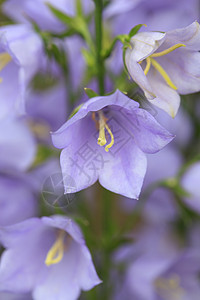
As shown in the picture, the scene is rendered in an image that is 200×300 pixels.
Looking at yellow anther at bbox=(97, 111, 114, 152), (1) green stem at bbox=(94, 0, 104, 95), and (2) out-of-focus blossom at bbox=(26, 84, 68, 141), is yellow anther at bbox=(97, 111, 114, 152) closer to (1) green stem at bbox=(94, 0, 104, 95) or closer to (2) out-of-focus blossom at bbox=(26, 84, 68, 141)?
(1) green stem at bbox=(94, 0, 104, 95)

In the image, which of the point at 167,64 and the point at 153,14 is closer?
the point at 167,64

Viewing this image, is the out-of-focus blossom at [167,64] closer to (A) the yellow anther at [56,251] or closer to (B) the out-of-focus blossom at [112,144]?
(B) the out-of-focus blossom at [112,144]

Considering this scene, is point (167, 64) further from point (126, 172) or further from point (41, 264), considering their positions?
point (41, 264)

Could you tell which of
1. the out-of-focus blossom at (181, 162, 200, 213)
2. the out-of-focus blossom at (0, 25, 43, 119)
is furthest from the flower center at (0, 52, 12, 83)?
the out-of-focus blossom at (181, 162, 200, 213)

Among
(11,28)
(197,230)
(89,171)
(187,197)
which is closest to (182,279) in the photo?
(197,230)

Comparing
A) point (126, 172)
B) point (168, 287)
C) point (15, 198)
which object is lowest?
point (168, 287)

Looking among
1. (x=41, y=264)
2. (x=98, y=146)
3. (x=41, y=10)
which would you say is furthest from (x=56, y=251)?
(x=41, y=10)

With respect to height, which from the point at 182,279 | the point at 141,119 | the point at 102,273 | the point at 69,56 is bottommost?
the point at 182,279

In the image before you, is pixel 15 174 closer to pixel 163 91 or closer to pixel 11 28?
pixel 11 28
